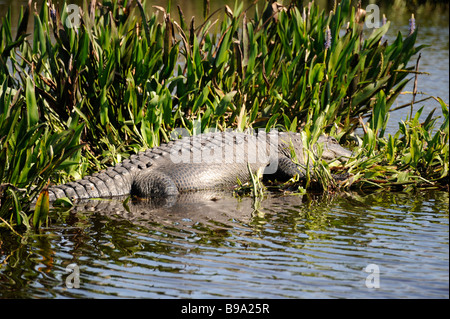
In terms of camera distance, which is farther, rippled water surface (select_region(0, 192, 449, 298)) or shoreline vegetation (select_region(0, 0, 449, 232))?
shoreline vegetation (select_region(0, 0, 449, 232))

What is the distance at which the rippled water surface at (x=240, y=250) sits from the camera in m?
3.87

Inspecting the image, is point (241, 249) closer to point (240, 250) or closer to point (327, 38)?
point (240, 250)

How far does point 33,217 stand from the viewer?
4777 millimetres

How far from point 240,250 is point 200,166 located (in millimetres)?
2138

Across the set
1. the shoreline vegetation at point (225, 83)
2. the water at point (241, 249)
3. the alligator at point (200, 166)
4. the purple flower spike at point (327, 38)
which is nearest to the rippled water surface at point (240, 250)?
the water at point (241, 249)

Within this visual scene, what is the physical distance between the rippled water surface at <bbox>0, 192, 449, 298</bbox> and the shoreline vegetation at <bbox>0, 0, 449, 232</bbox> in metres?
0.66

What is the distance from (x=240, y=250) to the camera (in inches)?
177

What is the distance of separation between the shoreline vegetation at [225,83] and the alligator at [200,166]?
0.22m

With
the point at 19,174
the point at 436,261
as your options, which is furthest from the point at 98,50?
the point at 436,261

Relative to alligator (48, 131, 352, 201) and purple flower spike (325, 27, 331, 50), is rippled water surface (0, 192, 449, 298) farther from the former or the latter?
purple flower spike (325, 27, 331, 50)

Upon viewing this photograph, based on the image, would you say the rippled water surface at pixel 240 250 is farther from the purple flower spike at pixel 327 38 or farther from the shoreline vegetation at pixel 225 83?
the purple flower spike at pixel 327 38

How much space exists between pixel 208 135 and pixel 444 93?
17.2 feet

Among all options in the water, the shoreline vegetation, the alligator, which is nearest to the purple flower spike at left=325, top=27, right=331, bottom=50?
the shoreline vegetation

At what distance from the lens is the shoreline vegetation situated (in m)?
6.27
